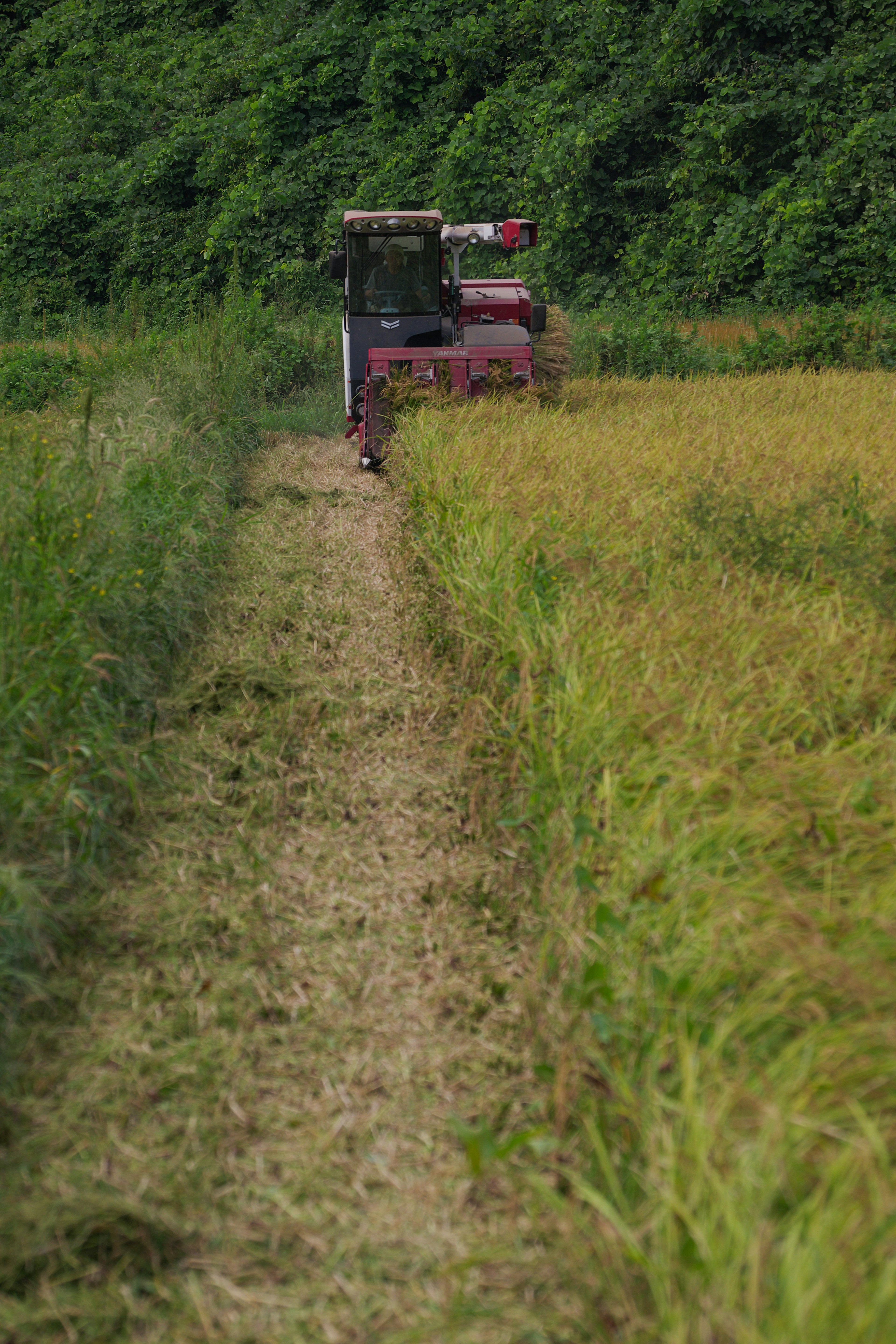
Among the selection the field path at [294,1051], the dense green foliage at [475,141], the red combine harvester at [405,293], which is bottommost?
the field path at [294,1051]

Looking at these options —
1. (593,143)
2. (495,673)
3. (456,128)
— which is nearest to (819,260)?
(593,143)

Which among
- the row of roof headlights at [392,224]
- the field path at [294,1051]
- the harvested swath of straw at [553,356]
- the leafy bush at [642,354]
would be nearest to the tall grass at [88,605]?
the field path at [294,1051]

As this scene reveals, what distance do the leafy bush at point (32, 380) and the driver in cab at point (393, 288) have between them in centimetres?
300

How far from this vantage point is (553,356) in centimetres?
1009

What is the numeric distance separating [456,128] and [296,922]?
690 inches

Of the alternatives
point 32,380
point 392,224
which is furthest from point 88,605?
point 32,380

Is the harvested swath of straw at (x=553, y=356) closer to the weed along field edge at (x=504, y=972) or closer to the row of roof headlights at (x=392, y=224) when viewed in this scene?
the row of roof headlights at (x=392, y=224)

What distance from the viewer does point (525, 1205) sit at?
6.16 feet

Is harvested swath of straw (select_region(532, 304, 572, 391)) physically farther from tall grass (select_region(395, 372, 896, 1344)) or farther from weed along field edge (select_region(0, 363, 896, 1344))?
weed along field edge (select_region(0, 363, 896, 1344))

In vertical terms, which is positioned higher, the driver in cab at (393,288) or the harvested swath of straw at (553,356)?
the driver in cab at (393,288)

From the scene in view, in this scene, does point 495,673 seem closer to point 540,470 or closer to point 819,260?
point 540,470

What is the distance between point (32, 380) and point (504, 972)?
9901 millimetres

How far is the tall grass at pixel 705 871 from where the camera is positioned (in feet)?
4.90

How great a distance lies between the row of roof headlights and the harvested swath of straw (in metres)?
1.36
